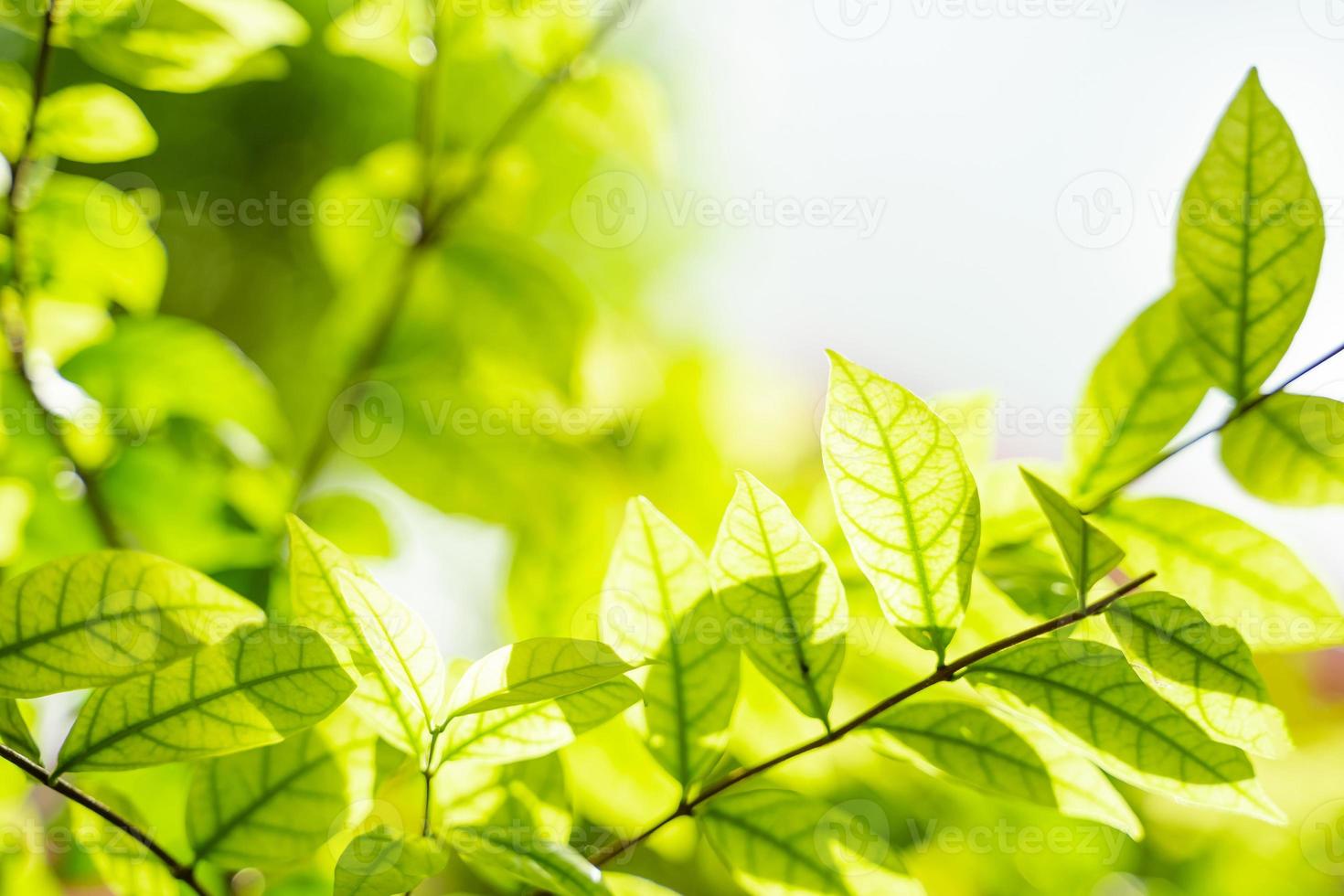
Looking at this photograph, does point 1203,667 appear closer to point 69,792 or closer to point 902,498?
point 902,498

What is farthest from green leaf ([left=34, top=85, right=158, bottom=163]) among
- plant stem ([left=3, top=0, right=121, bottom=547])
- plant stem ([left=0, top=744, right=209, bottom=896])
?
plant stem ([left=0, top=744, right=209, bottom=896])

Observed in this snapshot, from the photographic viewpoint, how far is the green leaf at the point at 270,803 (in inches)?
16.2

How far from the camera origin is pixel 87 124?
49 centimetres

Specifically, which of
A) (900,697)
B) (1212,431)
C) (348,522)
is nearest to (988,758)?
(900,697)

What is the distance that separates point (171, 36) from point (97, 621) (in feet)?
1.07

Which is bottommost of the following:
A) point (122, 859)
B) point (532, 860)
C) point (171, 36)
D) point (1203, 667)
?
point (122, 859)

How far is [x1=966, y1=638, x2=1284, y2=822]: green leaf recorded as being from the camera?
337 mm

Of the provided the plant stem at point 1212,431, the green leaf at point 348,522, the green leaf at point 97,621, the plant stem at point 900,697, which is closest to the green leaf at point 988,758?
the plant stem at point 900,697

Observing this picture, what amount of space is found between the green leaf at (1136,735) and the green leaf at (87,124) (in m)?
0.53

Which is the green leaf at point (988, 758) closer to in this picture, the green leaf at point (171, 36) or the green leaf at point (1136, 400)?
the green leaf at point (1136, 400)

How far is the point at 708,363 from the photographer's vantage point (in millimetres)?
861

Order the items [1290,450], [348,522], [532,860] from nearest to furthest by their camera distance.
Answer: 1. [532,860]
2. [1290,450]
3. [348,522]

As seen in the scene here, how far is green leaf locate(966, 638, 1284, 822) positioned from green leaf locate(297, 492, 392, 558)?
0.49 metres

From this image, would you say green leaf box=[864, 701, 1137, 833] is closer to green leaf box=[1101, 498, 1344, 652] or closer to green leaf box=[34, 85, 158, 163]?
green leaf box=[1101, 498, 1344, 652]
